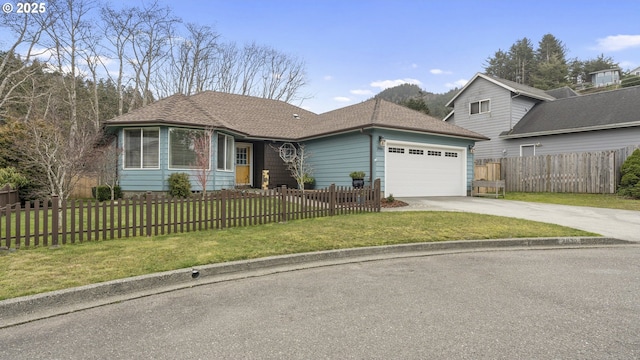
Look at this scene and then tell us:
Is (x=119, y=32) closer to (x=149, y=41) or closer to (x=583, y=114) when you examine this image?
(x=149, y=41)

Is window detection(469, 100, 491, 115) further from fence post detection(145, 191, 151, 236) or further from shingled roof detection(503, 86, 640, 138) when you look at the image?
fence post detection(145, 191, 151, 236)

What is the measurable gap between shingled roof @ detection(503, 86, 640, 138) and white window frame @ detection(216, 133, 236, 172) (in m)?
17.3

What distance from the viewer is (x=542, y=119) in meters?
21.6

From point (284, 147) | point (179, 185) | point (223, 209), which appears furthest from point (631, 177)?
point (179, 185)

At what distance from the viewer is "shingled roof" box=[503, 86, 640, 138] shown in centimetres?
1778

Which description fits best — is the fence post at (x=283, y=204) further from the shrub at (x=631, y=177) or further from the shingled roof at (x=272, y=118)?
the shrub at (x=631, y=177)

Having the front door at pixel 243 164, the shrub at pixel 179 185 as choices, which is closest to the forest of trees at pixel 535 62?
the front door at pixel 243 164

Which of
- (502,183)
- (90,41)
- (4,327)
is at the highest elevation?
(90,41)

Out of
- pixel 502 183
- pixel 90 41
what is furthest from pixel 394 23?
pixel 90 41

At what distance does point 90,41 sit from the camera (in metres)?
25.6

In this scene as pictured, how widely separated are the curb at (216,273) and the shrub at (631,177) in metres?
9.37

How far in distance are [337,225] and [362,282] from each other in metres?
3.57

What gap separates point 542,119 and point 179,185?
21823 mm

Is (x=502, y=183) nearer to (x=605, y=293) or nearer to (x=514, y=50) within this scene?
(x=605, y=293)
